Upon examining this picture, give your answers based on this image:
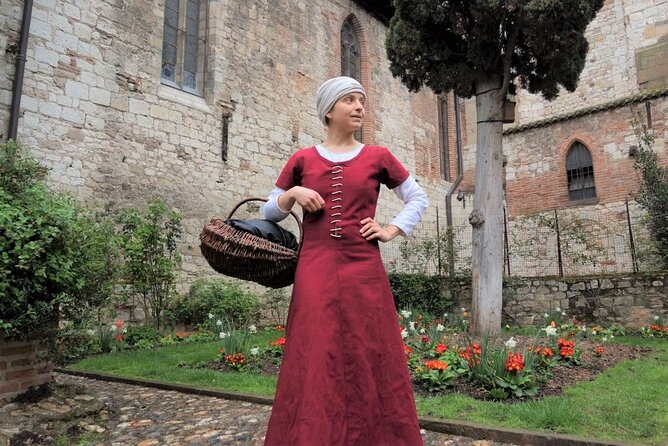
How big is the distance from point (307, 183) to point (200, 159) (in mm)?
8241

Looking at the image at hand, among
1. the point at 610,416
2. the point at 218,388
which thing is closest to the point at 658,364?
the point at 610,416

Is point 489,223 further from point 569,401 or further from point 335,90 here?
point 335,90

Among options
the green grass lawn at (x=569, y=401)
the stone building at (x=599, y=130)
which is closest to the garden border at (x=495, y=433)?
the green grass lawn at (x=569, y=401)

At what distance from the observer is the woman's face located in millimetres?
2311

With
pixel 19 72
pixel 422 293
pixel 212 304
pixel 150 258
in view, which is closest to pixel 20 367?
pixel 150 258

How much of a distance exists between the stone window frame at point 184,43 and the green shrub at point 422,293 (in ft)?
19.5

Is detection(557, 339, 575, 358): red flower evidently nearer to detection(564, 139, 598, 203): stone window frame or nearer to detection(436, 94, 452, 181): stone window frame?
detection(564, 139, 598, 203): stone window frame

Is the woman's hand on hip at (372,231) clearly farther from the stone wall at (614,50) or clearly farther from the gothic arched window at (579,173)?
the stone wall at (614,50)

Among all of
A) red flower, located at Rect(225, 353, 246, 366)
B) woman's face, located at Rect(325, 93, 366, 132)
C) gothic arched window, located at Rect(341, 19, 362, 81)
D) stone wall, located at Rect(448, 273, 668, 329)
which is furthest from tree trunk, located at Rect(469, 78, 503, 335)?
gothic arched window, located at Rect(341, 19, 362, 81)

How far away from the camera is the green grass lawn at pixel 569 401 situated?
10.5 ft

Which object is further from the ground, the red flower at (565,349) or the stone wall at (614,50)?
the stone wall at (614,50)

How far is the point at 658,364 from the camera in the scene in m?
5.48

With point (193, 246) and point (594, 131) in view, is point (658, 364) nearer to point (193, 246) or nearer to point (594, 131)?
point (193, 246)

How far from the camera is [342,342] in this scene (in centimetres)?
198
